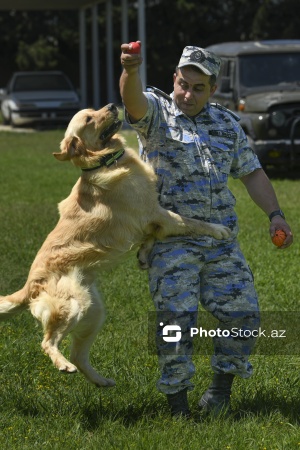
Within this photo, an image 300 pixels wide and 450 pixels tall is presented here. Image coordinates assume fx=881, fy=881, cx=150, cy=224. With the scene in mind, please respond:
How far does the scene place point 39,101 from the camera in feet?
83.0

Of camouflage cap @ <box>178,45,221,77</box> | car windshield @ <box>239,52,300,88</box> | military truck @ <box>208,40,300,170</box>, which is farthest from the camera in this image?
car windshield @ <box>239,52,300,88</box>

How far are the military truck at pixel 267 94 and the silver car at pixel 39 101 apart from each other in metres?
10.1

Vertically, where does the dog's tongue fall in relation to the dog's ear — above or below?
above

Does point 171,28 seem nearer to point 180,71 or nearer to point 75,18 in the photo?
point 75,18

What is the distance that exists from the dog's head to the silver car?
20943 mm

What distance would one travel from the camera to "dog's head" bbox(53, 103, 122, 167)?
15.2 ft

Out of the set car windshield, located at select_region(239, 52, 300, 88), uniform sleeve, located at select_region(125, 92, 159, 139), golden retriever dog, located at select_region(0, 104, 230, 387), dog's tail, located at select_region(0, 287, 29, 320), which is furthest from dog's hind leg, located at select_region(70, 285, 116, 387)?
car windshield, located at select_region(239, 52, 300, 88)

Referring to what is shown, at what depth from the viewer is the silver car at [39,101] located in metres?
25.4

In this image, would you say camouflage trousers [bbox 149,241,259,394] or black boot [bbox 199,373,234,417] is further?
black boot [bbox 199,373,234,417]

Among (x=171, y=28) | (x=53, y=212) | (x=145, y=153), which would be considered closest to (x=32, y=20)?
(x=171, y=28)

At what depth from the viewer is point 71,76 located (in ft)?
138

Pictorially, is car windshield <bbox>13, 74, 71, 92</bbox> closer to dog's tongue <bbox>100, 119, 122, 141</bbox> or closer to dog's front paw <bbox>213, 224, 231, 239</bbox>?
dog's tongue <bbox>100, 119, 122, 141</bbox>

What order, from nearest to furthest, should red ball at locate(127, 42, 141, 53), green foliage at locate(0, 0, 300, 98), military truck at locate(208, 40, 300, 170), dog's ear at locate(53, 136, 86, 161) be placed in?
red ball at locate(127, 42, 141, 53)
dog's ear at locate(53, 136, 86, 161)
military truck at locate(208, 40, 300, 170)
green foliage at locate(0, 0, 300, 98)

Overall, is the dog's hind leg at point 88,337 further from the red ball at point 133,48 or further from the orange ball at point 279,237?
the red ball at point 133,48
